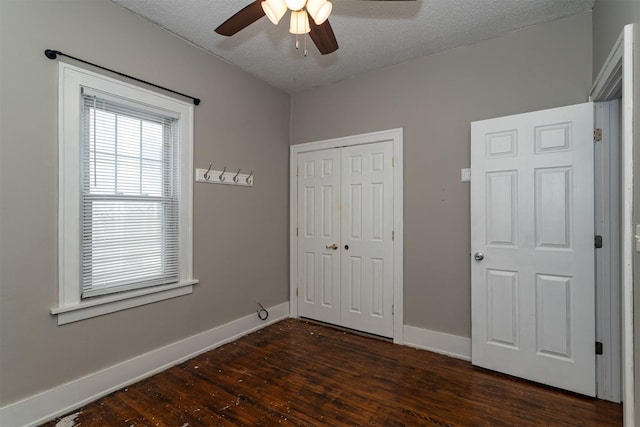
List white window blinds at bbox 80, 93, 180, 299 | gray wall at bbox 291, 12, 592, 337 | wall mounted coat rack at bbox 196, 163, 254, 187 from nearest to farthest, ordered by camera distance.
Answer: white window blinds at bbox 80, 93, 180, 299 → gray wall at bbox 291, 12, 592, 337 → wall mounted coat rack at bbox 196, 163, 254, 187

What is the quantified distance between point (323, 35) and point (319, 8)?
27 cm

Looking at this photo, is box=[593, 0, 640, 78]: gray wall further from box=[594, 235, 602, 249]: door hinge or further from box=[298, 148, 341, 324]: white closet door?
box=[298, 148, 341, 324]: white closet door

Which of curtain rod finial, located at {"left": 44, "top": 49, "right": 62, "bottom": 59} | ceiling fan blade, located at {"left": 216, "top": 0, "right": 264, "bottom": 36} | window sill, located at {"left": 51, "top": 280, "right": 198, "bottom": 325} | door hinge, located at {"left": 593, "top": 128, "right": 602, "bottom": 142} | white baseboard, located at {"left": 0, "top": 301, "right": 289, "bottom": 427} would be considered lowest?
white baseboard, located at {"left": 0, "top": 301, "right": 289, "bottom": 427}

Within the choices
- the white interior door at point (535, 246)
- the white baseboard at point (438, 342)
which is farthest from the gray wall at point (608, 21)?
the white baseboard at point (438, 342)

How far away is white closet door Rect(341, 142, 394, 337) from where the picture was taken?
3129 mm

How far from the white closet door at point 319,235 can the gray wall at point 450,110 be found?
70 cm

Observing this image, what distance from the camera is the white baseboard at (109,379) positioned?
1.81m

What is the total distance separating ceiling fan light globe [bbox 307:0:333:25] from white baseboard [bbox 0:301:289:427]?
2.69m

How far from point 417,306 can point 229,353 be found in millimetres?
1859

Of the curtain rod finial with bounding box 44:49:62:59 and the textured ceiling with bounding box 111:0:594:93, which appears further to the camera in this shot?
the textured ceiling with bounding box 111:0:594:93

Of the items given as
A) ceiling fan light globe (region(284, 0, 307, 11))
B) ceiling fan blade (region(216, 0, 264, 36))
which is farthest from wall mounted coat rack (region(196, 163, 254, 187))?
ceiling fan light globe (region(284, 0, 307, 11))

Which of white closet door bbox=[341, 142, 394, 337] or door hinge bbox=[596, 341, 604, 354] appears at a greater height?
white closet door bbox=[341, 142, 394, 337]

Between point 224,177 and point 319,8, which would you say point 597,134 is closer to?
point 319,8

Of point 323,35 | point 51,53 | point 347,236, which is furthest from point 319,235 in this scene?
point 51,53
